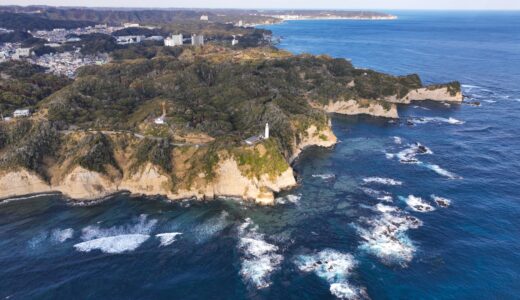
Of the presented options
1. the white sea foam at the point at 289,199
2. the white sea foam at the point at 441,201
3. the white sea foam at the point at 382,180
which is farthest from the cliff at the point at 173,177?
the white sea foam at the point at 441,201

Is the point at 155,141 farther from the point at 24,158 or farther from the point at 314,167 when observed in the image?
the point at 314,167

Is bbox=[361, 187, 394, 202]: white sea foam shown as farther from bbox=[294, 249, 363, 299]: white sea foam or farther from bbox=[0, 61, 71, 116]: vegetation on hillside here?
bbox=[0, 61, 71, 116]: vegetation on hillside

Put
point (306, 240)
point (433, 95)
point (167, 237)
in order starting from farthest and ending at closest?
point (433, 95) < point (167, 237) < point (306, 240)

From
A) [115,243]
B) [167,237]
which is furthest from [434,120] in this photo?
[115,243]

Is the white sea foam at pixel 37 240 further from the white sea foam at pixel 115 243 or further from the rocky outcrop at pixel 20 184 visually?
the rocky outcrop at pixel 20 184

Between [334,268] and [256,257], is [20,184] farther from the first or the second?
[334,268]

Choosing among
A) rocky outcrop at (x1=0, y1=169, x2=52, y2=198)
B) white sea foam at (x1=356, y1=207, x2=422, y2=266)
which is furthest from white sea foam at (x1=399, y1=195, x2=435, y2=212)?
rocky outcrop at (x1=0, y1=169, x2=52, y2=198)

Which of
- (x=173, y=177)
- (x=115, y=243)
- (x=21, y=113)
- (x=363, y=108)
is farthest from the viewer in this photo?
(x=363, y=108)
